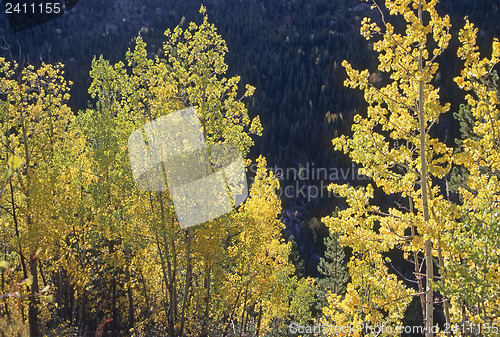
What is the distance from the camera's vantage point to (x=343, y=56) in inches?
5330

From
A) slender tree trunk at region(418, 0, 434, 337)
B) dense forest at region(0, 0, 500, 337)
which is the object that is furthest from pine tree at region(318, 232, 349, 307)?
slender tree trunk at region(418, 0, 434, 337)

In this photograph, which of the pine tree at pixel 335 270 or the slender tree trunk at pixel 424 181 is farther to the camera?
the pine tree at pixel 335 270

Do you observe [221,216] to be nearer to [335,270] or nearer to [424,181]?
[424,181]

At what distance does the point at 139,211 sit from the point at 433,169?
6.67 metres

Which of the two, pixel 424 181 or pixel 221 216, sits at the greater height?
pixel 221 216

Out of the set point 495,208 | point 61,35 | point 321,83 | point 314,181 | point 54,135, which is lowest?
point 495,208

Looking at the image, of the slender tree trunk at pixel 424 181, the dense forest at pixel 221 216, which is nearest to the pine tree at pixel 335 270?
the dense forest at pixel 221 216

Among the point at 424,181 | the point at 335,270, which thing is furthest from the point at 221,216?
the point at 335,270

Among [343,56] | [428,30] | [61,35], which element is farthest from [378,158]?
[61,35]

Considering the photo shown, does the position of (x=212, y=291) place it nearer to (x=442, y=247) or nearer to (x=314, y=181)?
(x=442, y=247)

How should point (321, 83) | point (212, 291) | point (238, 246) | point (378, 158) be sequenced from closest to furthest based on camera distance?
point (378, 158) → point (238, 246) → point (212, 291) → point (321, 83)

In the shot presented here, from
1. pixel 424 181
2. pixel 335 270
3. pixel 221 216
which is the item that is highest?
pixel 221 216

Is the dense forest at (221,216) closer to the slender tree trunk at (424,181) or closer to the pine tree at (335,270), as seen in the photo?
the slender tree trunk at (424,181)

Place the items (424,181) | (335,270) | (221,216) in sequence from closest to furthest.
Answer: (424,181) → (221,216) → (335,270)
